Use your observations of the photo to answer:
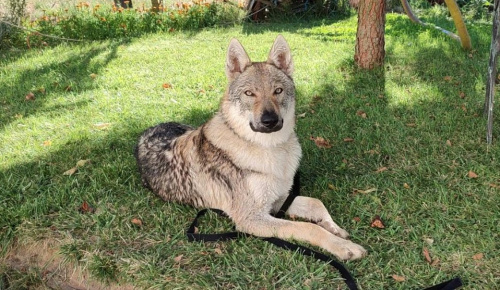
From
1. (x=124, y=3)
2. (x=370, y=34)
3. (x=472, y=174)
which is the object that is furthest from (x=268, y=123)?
(x=124, y=3)

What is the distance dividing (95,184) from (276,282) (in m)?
2.35

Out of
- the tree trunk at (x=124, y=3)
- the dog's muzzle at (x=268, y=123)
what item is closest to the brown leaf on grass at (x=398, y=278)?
the dog's muzzle at (x=268, y=123)

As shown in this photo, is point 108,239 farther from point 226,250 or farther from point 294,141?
point 294,141

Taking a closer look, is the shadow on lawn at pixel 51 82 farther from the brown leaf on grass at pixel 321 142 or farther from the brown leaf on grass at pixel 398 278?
the brown leaf on grass at pixel 398 278

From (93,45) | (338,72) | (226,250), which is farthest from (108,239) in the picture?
(93,45)

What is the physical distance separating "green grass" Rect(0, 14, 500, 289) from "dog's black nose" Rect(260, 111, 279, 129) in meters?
0.97

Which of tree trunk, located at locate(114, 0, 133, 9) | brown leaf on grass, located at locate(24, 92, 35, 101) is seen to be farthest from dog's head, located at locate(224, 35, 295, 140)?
tree trunk, located at locate(114, 0, 133, 9)

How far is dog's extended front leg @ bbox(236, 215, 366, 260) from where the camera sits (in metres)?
3.17

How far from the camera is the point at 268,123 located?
11.1 ft

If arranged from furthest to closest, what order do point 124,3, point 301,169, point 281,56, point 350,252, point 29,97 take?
point 124,3, point 29,97, point 301,169, point 281,56, point 350,252

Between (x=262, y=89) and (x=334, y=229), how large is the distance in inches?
52.4

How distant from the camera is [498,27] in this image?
15.0 ft

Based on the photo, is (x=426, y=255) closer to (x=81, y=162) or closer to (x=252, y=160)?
(x=252, y=160)

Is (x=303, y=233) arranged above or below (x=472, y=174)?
below
